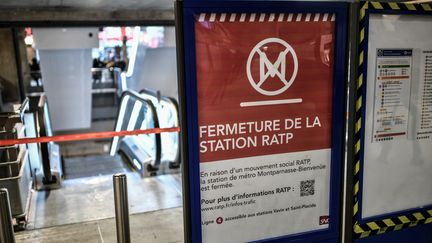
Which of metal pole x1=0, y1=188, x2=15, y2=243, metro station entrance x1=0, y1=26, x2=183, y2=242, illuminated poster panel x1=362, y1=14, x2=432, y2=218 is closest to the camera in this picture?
metal pole x1=0, y1=188, x2=15, y2=243

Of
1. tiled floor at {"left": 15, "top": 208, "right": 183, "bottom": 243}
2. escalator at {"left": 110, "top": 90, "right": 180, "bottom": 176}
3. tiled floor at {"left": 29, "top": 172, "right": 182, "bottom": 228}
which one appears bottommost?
tiled floor at {"left": 15, "top": 208, "right": 183, "bottom": 243}

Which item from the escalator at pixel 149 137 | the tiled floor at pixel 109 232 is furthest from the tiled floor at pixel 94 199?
the escalator at pixel 149 137

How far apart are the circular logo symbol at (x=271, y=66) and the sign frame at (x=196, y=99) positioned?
210 millimetres

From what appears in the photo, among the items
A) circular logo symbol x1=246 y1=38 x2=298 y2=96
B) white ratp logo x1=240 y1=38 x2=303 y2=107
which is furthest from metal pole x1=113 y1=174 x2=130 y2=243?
circular logo symbol x1=246 y1=38 x2=298 y2=96

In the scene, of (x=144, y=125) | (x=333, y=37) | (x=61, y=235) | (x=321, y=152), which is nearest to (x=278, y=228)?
(x=321, y=152)

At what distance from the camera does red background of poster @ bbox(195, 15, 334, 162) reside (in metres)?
2.41

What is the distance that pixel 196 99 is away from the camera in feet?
7.93

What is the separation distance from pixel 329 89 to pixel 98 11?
540cm

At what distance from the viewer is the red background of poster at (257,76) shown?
2410mm

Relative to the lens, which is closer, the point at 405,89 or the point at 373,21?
the point at 373,21

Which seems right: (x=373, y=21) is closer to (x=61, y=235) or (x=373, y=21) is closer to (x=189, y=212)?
(x=189, y=212)

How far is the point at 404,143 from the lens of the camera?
3.01 metres

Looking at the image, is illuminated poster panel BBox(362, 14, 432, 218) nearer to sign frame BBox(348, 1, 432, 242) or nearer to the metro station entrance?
sign frame BBox(348, 1, 432, 242)

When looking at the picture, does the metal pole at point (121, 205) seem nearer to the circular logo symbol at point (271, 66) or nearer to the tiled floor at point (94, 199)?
the circular logo symbol at point (271, 66)
